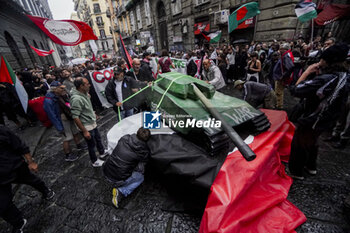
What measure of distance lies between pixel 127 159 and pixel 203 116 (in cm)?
118

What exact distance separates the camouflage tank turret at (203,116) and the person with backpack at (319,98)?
1.74 ft

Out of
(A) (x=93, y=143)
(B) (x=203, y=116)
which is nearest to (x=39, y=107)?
→ (A) (x=93, y=143)

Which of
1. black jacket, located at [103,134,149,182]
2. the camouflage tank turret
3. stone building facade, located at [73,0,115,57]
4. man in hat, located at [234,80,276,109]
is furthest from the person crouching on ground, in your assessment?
stone building facade, located at [73,0,115,57]

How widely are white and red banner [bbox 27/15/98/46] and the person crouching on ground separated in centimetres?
424

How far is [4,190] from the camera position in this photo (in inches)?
76.8

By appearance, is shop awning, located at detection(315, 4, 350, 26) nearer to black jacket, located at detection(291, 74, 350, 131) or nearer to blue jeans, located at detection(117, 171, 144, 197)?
black jacket, located at detection(291, 74, 350, 131)

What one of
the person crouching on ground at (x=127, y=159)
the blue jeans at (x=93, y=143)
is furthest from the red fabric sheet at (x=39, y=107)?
the person crouching on ground at (x=127, y=159)

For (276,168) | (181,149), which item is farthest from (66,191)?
(276,168)

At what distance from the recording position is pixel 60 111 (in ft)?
10.7

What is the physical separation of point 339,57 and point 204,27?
13.0 m

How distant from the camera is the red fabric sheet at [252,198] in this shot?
1477mm

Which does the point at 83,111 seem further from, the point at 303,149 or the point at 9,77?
the point at 303,149

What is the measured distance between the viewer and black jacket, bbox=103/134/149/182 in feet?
6.92

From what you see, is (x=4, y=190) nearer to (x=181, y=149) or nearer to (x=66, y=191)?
(x=66, y=191)
